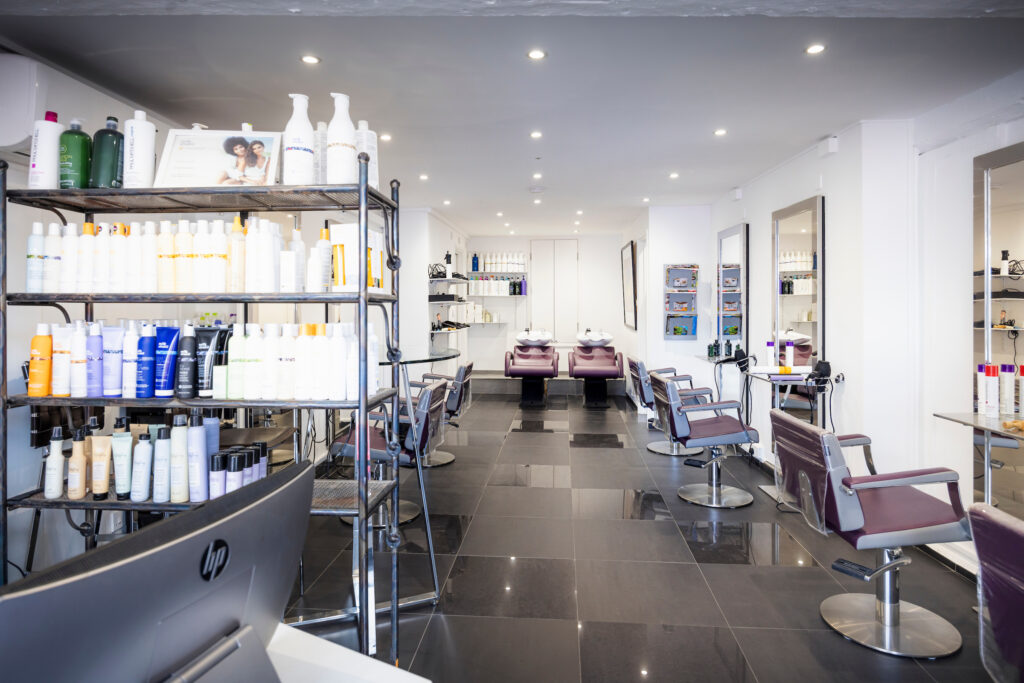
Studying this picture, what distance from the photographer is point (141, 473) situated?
6.86ft

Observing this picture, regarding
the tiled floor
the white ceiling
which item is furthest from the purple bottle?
the tiled floor

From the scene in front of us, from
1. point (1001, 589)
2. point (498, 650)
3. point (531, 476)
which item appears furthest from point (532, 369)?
point (1001, 589)

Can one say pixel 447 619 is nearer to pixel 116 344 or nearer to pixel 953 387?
Answer: pixel 116 344

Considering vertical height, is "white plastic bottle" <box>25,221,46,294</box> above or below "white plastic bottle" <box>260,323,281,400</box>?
above

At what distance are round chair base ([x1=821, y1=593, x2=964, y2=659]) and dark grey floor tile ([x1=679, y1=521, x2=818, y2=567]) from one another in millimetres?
520

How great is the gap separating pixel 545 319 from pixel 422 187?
4.47 metres

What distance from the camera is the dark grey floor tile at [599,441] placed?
5.86m

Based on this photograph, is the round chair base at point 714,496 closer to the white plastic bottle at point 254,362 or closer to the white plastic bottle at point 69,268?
the white plastic bottle at point 254,362

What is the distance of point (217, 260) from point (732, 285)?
5.41 metres

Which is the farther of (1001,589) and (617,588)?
(617,588)

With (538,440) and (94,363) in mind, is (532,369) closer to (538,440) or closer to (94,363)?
(538,440)

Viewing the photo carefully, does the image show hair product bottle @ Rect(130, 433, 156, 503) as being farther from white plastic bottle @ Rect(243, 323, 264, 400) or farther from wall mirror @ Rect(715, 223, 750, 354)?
→ wall mirror @ Rect(715, 223, 750, 354)

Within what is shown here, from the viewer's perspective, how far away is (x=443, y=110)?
3656mm

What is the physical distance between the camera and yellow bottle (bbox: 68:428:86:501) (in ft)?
6.97
